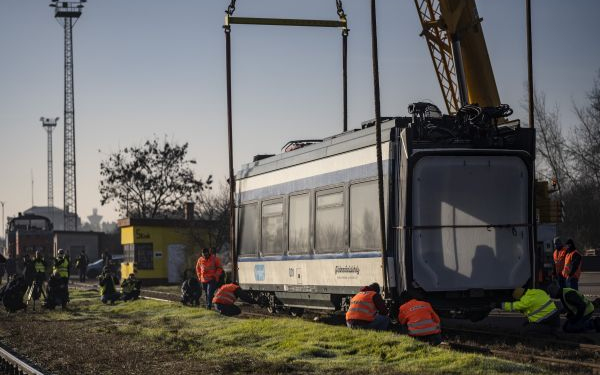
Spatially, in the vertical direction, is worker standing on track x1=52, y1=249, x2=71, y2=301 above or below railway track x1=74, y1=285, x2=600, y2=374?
above

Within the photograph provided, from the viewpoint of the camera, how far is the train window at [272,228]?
808 inches

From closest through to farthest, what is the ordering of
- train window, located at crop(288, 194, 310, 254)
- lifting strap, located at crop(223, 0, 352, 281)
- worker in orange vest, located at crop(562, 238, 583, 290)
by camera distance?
train window, located at crop(288, 194, 310, 254), worker in orange vest, located at crop(562, 238, 583, 290), lifting strap, located at crop(223, 0, 352, 281)

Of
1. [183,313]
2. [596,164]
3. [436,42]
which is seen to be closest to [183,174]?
[596,164]

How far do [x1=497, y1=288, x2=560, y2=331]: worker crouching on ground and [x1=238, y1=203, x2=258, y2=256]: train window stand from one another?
726cm

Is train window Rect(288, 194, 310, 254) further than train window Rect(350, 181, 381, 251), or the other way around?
train window Rect(288, 194, 310, 254)

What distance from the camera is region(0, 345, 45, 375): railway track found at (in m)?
13.9

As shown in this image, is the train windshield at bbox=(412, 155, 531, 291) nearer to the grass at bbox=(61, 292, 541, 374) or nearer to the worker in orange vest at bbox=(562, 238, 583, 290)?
the grass at bbox=(61, 292, 541, 374)

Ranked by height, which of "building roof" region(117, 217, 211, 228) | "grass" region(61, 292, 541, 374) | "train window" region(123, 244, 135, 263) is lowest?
"grass" region(61, 292, 541, 374)

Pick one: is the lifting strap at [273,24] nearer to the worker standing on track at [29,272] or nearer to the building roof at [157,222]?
the worker standing on track at [29,272]

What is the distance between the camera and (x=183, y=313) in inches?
930

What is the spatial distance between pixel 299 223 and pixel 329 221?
4.57 feet

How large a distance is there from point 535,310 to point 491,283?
0.82m

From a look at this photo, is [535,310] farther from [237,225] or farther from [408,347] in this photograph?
[237,225]

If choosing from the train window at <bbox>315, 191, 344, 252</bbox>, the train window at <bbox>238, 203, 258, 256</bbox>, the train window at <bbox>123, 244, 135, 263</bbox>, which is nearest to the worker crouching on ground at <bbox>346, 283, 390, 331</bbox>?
the train window at <bbox>315, 191, 344, 252</bbox>
